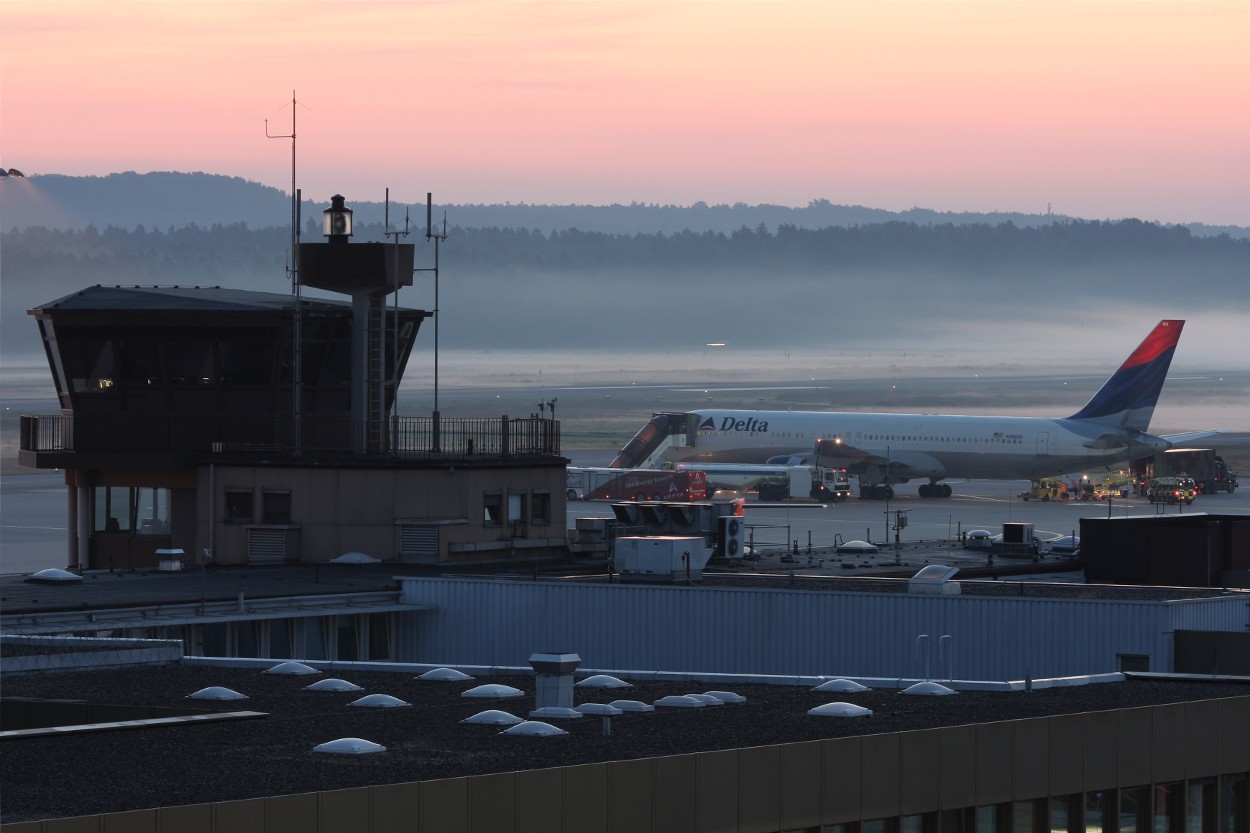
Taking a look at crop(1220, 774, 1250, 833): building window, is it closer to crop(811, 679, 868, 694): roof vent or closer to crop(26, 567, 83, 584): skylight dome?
crop(811, 679, 868, 694): roof vent

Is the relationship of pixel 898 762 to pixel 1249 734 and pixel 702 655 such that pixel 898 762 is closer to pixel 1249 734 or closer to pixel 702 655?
pixel 1249 734

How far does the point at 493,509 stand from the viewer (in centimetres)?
4978

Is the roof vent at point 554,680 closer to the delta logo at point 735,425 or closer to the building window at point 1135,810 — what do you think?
the building window at point 1135,810

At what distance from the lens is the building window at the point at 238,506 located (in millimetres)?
49250

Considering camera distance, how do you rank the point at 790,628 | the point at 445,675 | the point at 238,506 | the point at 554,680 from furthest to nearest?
the point at 238,506
the point at 790,628
the point at 445,675
the point at 554,680

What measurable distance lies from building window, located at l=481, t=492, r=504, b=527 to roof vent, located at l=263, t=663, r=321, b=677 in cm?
1659

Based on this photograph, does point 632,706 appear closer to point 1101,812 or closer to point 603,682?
point 603,682

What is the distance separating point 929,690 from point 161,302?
2709 centimetres

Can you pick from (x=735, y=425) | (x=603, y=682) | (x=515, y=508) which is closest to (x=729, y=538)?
(x=515, y=508)

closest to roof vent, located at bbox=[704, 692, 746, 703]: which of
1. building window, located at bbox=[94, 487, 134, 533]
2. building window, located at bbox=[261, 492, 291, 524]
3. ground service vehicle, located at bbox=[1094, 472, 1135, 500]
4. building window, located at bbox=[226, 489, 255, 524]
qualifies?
building window, located at bbox=[261, 492, 291, 524]

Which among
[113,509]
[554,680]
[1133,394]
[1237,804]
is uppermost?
[1133,394]

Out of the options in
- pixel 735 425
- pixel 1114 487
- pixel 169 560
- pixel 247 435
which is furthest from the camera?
pixel 735 425

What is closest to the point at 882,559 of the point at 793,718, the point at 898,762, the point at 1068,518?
the point at 793,718

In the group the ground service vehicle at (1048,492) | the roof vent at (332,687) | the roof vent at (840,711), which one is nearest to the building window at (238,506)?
the roof vent at (332,687)
